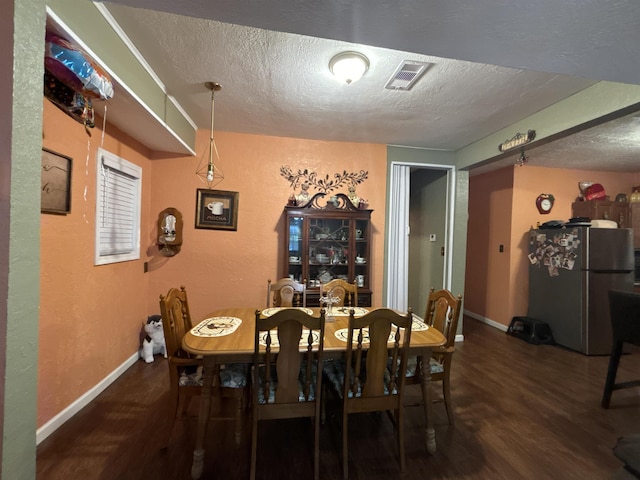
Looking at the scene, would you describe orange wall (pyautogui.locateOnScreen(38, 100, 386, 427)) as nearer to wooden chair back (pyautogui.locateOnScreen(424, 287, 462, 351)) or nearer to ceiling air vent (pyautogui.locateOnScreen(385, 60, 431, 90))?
wooden chair back (pyautogui.locateOnScreen(424, 287, 462, 351))

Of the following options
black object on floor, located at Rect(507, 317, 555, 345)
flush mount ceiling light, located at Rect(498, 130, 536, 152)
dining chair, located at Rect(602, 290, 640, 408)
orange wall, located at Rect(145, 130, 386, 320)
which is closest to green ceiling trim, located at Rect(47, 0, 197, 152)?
orange wall, located at Rect(145, 130, 386, 320)

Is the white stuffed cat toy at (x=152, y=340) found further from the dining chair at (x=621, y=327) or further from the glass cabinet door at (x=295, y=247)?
the dining chair at (x=621, y=327)

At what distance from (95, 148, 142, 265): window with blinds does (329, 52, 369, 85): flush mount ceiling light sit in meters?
1.93

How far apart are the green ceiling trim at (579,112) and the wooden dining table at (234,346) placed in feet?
6.29

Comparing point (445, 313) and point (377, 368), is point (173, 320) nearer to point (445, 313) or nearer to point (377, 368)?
point (377, 368)

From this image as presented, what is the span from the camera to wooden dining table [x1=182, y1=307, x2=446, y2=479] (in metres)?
1.53

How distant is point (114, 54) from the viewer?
1594 millimetres

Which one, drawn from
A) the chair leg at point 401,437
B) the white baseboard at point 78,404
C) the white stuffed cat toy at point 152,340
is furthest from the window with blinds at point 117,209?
the chair leg at point 401,437

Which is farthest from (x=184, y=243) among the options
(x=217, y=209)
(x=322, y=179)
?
(x=322, y=179)

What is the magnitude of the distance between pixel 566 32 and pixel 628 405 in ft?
9.49

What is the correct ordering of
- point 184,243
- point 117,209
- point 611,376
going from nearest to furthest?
point 611,376
point 117,209
point 184,243

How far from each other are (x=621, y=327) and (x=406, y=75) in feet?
8.54

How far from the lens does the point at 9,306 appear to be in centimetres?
84

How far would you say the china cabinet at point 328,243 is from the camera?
10.2 feet
